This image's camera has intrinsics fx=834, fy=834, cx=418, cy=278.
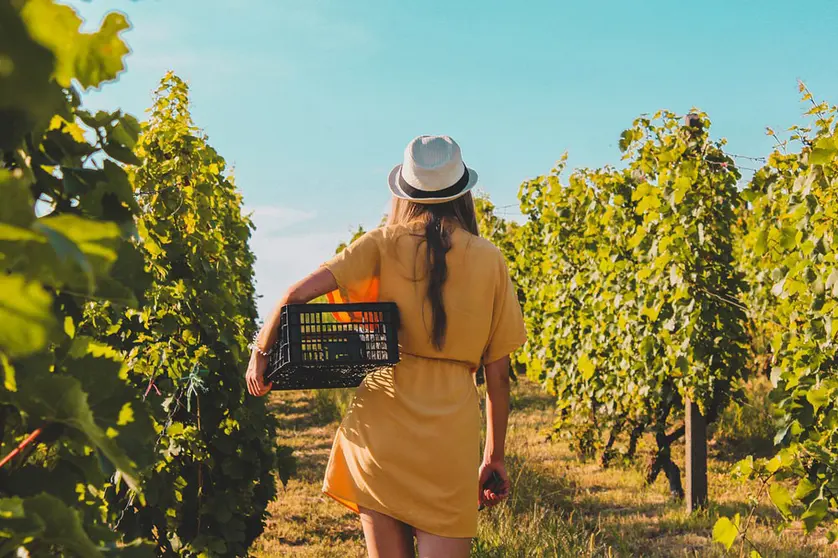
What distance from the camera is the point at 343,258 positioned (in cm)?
232

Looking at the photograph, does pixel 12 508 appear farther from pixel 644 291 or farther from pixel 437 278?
pixel 644 291

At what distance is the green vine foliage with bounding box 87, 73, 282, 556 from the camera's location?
12.4 ft

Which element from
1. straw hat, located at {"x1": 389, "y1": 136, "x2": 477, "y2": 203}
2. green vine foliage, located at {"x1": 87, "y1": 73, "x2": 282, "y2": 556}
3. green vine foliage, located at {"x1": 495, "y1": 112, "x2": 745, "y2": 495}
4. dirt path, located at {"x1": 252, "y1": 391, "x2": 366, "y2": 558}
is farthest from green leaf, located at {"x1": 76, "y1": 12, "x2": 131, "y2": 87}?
green vine foliage, located at {"x1": 495, "y1": 112, "x2": 745, "y2": 495}

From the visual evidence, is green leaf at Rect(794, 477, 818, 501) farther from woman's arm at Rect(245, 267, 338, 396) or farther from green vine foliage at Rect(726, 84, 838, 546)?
woman's arm at Rect(245, 267, 338, 396)

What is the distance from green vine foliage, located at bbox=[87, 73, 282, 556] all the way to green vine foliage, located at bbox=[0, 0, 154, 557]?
2.54m

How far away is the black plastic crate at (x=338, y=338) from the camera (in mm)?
2234

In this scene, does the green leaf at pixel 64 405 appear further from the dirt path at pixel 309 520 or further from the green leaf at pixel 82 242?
the dirt path at pixel 309 520

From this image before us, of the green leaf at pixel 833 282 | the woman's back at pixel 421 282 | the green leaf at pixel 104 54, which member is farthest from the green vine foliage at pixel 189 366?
the green leaf at pixel 104 54

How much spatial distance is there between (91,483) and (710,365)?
5354 millimetres

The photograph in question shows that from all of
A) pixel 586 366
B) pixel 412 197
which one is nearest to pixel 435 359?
pixel 412 197

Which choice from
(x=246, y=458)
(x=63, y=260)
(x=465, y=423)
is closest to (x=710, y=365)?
(x=246, y=458)

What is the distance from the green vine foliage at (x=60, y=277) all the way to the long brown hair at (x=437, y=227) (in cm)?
111

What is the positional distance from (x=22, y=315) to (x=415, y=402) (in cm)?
174

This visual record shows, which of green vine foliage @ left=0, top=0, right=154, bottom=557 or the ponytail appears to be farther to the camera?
the ponytail
